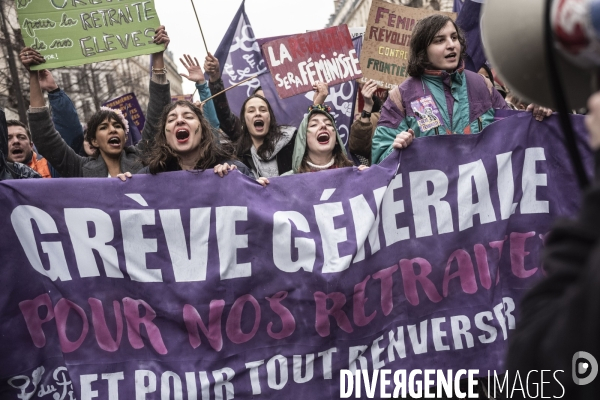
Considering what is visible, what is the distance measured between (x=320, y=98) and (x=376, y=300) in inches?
94.5

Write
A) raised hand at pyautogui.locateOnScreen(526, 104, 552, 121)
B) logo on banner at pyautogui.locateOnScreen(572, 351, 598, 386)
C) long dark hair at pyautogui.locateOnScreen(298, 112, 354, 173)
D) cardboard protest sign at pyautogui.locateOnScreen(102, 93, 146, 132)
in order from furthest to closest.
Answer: cardboard protest sign at pyautogui.locateOnScreen(102, 93, 146, 132) → long dark hair at pyautogui.locateOnScreen(298, 112, 354, 173) → raised hand at pyautogui.locateOnScreen(526, 104, 552, 121) → logo on banner at pyautogui.locateOnScreen(572, 351, 598, 386)

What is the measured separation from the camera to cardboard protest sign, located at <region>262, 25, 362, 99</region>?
6.10 m

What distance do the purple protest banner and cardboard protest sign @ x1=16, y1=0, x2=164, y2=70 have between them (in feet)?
4.31

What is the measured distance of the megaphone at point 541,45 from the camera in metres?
1.16

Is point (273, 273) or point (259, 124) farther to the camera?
point (259, 124)

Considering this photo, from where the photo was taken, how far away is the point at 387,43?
651 centimetres

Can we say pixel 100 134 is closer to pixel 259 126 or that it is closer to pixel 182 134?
pixel 182 134

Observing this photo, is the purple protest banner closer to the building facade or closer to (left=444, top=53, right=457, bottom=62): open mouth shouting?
(left=444, top=53, right=457, bottom=62): open mouth shouting

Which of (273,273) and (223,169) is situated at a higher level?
(223,169)

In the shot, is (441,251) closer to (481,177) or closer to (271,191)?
(481,177)

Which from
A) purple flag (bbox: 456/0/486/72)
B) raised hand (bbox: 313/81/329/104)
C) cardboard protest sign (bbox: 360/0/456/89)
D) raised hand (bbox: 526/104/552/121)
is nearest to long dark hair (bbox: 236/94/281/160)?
raised hand (bbox: 313/81/329/104)

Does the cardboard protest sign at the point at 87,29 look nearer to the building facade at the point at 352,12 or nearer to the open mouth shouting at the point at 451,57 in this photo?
the open mouth shouting at the point at 451,57

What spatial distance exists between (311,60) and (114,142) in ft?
6.80

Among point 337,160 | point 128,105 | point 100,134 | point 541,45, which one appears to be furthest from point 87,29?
point 541,45
